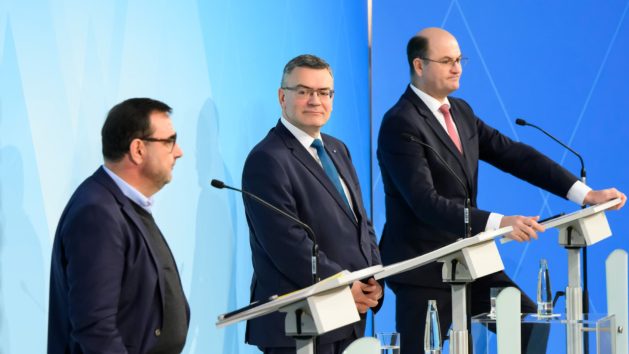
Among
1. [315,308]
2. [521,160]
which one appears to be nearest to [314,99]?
[521,160]

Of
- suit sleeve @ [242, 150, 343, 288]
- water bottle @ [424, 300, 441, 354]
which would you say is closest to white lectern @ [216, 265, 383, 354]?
water bottle @ [424, 300, 441, 354]

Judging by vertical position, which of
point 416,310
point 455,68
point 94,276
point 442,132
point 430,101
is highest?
point 455,68

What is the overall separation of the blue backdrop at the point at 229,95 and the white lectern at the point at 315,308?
1.08 meters

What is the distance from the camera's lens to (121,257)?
125 inches

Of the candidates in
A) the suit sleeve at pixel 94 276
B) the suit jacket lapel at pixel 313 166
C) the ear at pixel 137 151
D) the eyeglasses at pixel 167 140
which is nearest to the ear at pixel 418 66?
the suit jacket lapel at pixel 313 166

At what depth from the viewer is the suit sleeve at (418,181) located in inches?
180

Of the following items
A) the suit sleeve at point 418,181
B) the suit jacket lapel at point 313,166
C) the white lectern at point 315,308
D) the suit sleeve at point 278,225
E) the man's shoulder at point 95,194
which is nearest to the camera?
the white lectern at point 315,308

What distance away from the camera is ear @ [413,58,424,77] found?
5.08 metres

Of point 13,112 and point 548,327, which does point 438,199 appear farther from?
point 13,112

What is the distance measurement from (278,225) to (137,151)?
845 millimetres

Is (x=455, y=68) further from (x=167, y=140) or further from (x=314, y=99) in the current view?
(x=167, y=140)

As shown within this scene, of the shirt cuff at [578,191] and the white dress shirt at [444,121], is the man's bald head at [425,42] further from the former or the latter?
the shirt cuff at [578,191]

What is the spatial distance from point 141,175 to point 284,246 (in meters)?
0.82

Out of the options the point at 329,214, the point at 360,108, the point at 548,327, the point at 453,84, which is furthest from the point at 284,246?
the point at 360,108
